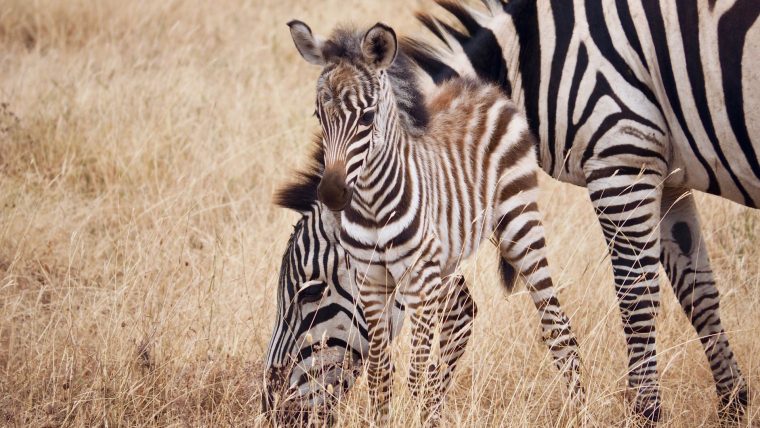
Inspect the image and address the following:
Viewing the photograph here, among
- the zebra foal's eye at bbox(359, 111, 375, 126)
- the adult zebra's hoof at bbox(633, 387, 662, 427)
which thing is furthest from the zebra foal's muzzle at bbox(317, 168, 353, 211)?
the adult zebra's hoof at bbox(633, 387, 662, 427)

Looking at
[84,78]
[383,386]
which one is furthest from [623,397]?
[84,78]

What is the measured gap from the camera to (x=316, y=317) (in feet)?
15.2

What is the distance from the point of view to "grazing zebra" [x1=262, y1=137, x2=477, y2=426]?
14.7 ft

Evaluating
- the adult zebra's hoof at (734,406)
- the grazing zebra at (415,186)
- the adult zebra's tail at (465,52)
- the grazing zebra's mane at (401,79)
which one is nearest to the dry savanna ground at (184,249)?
the adult zebra's hoof at (734,406)

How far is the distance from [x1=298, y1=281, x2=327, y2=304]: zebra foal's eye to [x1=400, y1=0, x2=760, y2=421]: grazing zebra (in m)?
1.34

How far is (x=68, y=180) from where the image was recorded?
7.39m

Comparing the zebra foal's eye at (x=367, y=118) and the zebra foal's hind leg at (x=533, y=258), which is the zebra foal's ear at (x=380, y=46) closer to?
the zebra foal's eye at (x=367, y=118)

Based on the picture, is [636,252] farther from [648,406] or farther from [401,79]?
[401,79]

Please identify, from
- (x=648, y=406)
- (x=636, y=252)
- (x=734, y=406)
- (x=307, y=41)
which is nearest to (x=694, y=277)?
(x=636, y=252)

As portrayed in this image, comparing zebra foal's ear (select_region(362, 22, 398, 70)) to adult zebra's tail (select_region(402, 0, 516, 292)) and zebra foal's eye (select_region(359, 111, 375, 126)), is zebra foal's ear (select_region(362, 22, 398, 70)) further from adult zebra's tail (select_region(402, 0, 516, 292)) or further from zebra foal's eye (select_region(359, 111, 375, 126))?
adult zebra's tail (select_region(402, 0, 516, 292))

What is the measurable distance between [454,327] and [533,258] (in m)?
0.57

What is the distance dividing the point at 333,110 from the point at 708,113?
6.15ft

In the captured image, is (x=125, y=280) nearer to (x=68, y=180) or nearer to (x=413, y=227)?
(x=413, y=227)

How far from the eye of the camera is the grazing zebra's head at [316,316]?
14.8 ft
